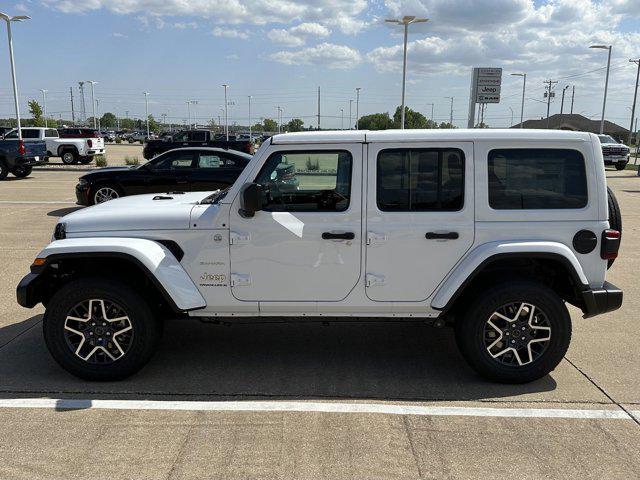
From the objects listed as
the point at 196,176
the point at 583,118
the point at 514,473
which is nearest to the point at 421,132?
the point at 514,473

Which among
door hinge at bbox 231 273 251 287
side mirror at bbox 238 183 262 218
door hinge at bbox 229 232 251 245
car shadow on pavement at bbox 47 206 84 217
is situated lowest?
car shadow on pavement at bbox 47 206 84 217

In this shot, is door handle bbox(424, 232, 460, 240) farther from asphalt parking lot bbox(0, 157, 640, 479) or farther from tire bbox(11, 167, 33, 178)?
tire bbox(11, 167, 33, 178)

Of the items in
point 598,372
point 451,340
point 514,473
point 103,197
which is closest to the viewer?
point 514,473

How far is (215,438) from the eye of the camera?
3328 millimetres

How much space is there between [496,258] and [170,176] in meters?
9.20

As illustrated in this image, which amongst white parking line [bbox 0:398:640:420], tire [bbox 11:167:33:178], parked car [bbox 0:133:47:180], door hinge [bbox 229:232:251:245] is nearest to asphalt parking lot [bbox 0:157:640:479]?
white parking line [bbox 0:398:640:420]

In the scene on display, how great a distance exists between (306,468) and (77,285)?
2.15 metres

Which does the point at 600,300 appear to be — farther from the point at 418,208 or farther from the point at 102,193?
the point at 102,193

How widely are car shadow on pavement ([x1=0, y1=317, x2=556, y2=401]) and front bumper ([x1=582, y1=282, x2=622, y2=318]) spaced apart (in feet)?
2.15

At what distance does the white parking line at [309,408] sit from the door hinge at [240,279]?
83cm

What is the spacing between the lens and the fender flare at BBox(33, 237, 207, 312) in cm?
383

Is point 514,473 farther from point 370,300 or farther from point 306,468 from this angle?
point 370,300

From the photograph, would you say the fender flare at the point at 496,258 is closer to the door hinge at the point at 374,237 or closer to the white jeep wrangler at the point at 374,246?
the white jeep wrangler at the point at 374,246

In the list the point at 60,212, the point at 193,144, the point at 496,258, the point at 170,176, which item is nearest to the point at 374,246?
the point at 496,258
